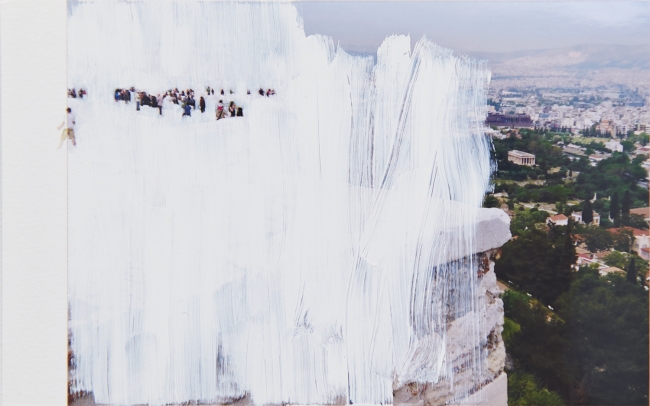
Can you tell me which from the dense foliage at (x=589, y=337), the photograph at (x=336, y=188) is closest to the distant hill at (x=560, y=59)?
the photograph at (x=336, y=188)

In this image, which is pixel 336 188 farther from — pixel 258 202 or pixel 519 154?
pixel 519 154

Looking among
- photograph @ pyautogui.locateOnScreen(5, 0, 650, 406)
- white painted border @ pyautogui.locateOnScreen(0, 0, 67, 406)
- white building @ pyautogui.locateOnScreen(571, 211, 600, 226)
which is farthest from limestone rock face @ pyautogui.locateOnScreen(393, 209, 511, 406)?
white painted border @ pyautogui.locateOnScreen(0, 0, 67, 406)

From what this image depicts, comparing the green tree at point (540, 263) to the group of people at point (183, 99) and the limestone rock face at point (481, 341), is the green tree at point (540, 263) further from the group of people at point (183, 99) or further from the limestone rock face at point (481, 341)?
the group of people at point (183, 99)

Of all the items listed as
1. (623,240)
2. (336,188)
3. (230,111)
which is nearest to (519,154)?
(623,240)

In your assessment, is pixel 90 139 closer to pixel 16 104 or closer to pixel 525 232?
pixel 16 104

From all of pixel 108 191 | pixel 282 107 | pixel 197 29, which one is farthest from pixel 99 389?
A: pixel 197 29
